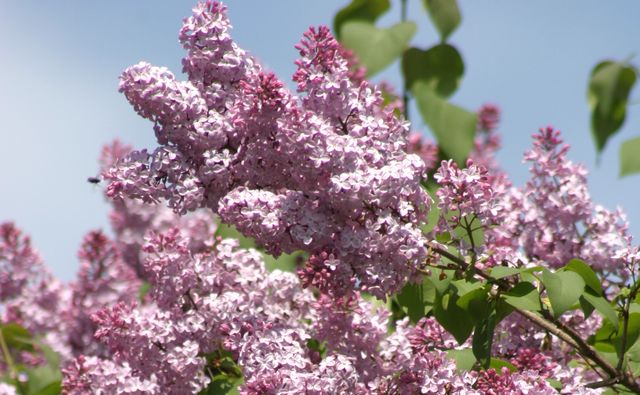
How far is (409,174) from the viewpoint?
116 inches

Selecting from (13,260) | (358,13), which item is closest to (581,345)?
(358,13)

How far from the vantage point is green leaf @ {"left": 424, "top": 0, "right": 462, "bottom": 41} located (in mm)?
4934

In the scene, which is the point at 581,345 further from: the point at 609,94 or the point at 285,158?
the point at 609,94

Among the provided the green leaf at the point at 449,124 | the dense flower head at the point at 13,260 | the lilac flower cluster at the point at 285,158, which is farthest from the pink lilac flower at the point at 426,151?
the dense flower head at the point at 13,260

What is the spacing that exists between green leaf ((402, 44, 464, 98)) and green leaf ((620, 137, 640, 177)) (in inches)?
33.1

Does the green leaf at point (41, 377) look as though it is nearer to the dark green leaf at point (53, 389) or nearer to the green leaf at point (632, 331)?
the dark green leaf at point (53, 389)

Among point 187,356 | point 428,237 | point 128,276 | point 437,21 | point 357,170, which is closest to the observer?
point 357,170

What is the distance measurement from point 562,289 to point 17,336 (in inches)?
149

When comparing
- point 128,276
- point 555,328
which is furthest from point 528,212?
point 128,276

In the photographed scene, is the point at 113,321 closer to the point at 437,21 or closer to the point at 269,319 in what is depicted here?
the point at 269,319

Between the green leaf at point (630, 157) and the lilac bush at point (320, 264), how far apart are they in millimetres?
969

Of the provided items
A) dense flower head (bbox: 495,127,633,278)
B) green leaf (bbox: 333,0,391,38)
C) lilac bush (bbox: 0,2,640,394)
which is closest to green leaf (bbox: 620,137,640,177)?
dense flower head (bbox: 495,127,633,278)

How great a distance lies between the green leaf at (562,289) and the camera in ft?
9.41

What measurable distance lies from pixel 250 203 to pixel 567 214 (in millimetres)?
1753
